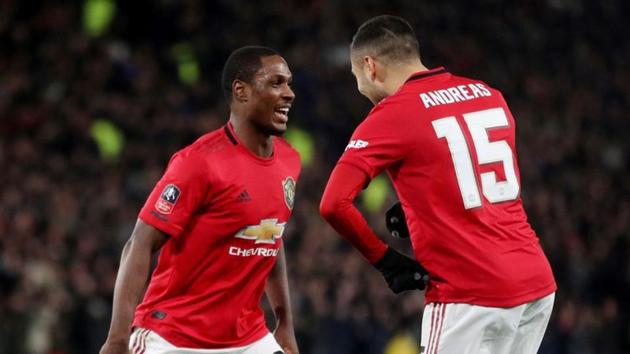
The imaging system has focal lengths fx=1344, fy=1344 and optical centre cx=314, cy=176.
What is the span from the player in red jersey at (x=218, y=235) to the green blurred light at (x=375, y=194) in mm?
7926

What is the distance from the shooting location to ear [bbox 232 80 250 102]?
600 centimetres

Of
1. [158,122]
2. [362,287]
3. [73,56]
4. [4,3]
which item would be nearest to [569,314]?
[362,287]

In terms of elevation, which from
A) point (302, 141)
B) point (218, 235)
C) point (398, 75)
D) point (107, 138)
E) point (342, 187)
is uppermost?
point (398, 75)

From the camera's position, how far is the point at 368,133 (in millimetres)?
5305

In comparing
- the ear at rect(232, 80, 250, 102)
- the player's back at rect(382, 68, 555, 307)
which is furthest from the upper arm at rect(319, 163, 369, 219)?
the ear at rect(232, 80, 250, 102)

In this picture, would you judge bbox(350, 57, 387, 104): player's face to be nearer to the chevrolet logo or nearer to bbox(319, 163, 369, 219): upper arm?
bbox(319, 163, 369, 219): upper arm

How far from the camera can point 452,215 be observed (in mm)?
5289

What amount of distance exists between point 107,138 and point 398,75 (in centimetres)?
869

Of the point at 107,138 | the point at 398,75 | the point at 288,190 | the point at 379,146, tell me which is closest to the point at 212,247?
the point at 288,190

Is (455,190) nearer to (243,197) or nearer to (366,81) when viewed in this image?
(366,81)

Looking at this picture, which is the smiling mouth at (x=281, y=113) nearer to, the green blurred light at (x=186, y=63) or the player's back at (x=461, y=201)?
the player's back at (x=461, y=201)

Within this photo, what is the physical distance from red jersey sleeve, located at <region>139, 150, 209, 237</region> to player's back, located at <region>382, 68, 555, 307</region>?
0.86 m

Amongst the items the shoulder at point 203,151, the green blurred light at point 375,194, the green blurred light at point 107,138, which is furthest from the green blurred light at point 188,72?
the shoulder at point 203,151

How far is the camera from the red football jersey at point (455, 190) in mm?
5273
